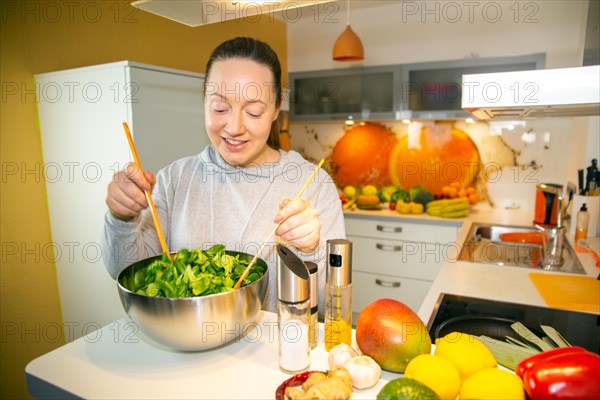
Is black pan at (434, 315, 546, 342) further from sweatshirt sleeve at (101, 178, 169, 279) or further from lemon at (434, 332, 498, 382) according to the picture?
sweatshirt sleeve at (101, 178, 169, 279)

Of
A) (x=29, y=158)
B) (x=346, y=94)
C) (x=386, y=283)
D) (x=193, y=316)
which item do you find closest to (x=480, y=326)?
(x=193, y=316)

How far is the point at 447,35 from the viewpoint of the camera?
3.09m

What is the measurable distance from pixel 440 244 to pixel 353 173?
1083 mm

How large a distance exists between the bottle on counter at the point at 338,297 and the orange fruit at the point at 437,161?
2472 millimetres

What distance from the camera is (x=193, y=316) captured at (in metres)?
0.70

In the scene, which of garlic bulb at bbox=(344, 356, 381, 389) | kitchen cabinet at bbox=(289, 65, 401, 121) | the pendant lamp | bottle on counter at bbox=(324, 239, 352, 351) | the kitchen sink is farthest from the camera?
kitchen cabinet at bbox=(289, 65, 401, 121)

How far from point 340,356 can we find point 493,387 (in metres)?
0.24

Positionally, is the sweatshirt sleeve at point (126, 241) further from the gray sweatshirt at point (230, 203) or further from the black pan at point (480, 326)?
the black pan at point (480, 326)

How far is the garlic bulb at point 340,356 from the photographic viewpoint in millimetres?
699

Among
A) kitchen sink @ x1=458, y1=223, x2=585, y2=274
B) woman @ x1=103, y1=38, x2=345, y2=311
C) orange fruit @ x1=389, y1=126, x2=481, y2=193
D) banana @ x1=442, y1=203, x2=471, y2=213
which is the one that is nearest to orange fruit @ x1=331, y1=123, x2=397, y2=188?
orange fruit @ x1=389, y1=126, x2=481, y2=193

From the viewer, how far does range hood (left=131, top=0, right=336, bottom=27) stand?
2.61 ft

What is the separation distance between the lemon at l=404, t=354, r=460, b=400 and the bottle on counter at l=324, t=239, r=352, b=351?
7.2 inches

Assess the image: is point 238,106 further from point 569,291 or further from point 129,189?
point 569,291

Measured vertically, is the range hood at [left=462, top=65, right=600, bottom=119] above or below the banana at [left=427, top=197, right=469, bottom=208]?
above
